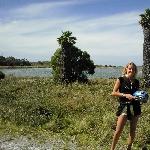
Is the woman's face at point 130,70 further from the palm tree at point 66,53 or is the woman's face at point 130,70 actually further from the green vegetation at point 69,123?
the palm tree at point 66,53

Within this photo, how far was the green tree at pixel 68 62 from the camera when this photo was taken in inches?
1865

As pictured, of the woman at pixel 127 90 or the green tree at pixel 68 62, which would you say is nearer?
the woman at pixel 127 90

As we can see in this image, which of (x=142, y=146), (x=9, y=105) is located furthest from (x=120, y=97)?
(x=9, y=105)

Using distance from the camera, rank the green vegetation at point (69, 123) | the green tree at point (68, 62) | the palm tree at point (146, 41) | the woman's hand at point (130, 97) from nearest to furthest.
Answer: the woman's hand at point (130, 97), the green vegetation at point (69, 123), the palm tree at point (146, 41), the green tree at point (68, 62)

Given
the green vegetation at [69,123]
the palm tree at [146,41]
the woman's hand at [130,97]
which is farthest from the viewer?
the palm tree at [146,41]

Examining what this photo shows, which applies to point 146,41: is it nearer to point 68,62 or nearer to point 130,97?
point 68,62

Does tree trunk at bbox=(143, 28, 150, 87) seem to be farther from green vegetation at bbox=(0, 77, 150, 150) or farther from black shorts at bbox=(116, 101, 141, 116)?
black shorts at bbox=(116, 101, 141, 116)

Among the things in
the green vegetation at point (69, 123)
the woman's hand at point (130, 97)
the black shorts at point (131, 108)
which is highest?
the woman's hand at point (130, 97)

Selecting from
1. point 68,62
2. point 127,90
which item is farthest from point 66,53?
point 127,90

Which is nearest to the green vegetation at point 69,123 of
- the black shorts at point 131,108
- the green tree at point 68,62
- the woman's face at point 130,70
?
the black shorts at point 131,108

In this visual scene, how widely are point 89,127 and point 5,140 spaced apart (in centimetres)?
320

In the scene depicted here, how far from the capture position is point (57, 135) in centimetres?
1516

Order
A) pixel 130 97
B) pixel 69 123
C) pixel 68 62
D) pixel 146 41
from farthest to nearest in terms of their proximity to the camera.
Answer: pixel 68 62 → pixel 146 41 → pixel 69 123 → pixel 130 97

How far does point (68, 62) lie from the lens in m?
48.2
